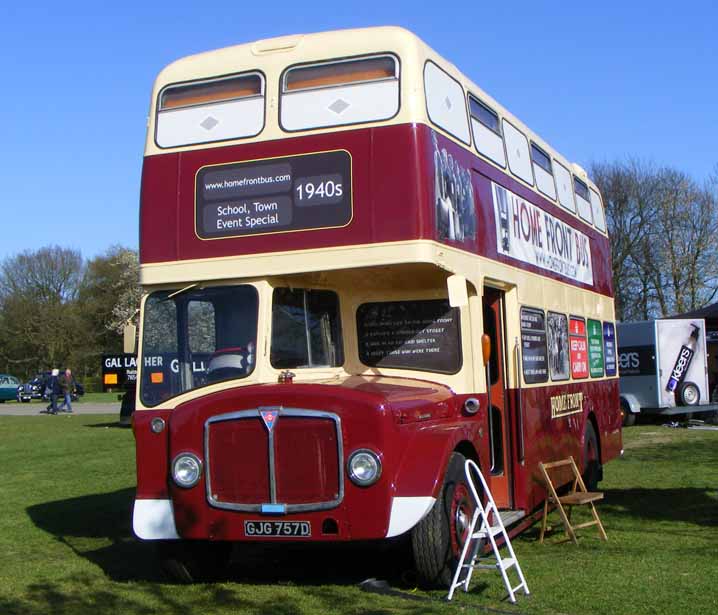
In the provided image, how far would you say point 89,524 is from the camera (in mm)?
12812

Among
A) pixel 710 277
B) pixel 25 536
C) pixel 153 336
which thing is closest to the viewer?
pixel 153 336

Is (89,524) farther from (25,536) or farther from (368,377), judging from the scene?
(368,377)

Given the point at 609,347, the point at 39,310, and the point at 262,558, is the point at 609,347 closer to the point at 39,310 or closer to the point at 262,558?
the point at 262,558

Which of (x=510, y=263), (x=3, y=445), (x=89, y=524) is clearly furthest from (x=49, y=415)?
(x=510, y=263)

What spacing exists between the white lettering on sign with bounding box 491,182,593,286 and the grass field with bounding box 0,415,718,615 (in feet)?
9.68

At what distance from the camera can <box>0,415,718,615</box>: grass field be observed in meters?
7.74

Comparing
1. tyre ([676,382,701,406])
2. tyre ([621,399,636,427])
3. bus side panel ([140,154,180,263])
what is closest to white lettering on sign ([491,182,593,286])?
bus side panel ([140,154,180,263])

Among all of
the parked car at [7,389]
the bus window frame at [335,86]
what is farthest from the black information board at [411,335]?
the parked car at [7,389]

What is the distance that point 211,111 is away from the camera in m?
9.05

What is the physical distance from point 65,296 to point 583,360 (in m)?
63.4

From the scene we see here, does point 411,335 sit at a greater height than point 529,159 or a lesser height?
lesser

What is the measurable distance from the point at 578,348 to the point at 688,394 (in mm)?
17926

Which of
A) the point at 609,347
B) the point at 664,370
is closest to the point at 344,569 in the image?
the point at 609,347

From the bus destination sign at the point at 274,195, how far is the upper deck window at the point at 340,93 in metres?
0.32
